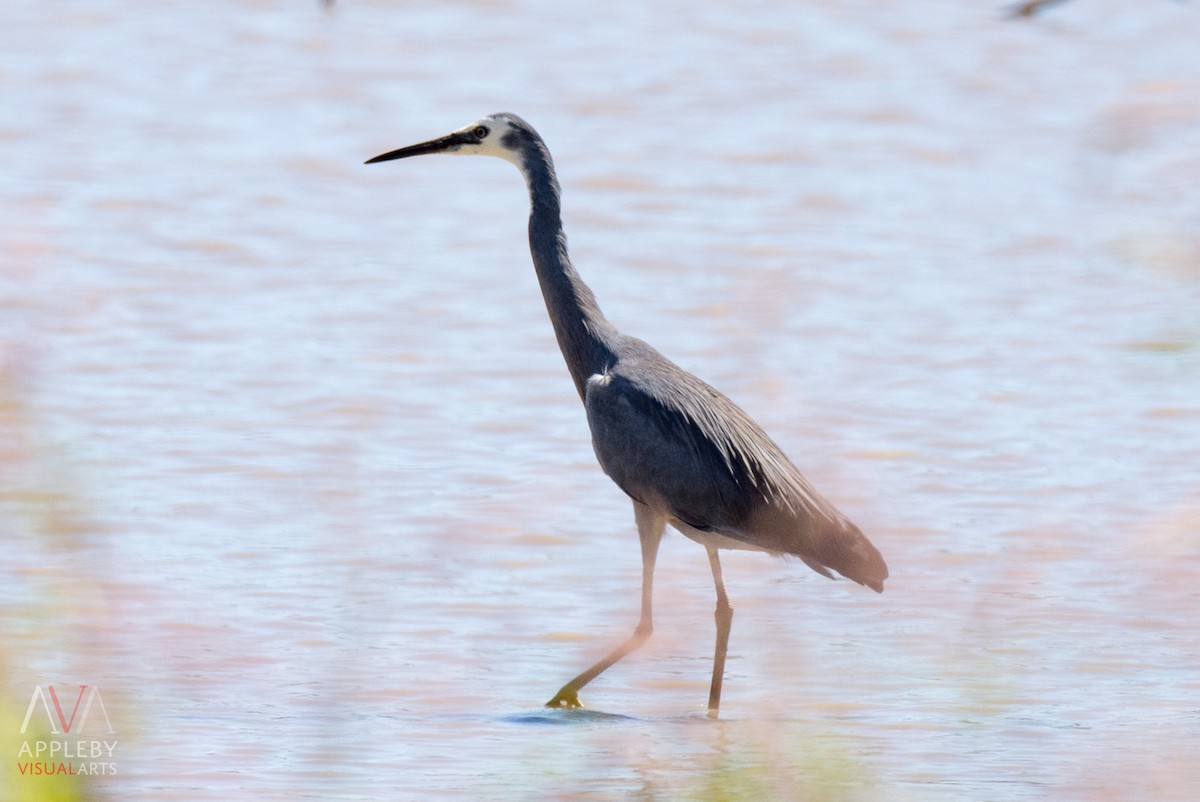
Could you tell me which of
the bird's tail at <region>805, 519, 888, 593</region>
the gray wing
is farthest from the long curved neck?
the bird's tail at <region>805, 519, 888, 593</region>

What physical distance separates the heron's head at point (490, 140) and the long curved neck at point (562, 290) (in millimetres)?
53

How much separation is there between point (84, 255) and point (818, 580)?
6.71 meters

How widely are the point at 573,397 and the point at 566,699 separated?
14.2 ft

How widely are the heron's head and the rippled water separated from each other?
1175 millimetres

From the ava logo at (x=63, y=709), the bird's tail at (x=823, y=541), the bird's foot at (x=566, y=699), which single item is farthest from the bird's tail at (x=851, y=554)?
the ava logo at (x=63, y=709)

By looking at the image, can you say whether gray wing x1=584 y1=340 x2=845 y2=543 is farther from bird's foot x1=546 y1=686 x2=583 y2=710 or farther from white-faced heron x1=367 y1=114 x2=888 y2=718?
bird's foot x1=546 y1=686 x2=583 y2=710

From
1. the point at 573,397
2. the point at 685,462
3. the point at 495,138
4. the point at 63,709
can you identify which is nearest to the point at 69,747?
the point at 63,709

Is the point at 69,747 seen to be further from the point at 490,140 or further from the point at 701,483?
the point at 490,140

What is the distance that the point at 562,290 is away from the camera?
738 centimetres

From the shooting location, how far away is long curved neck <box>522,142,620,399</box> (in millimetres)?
7309

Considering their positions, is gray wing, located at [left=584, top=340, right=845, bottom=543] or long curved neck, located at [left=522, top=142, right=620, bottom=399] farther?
long curved neck, located at [left=522, top=142, right=620, bottom=399]

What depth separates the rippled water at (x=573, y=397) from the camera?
5215 mm

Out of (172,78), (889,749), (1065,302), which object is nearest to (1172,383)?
(1065,302)

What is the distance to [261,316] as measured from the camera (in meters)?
12.2
